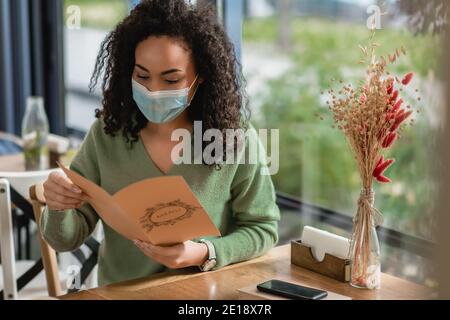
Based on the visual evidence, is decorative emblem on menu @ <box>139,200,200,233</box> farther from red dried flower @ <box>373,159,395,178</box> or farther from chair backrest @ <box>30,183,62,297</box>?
chair backrest @ <box>30,183,62,297</box>

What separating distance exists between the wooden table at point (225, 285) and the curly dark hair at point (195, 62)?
33cm

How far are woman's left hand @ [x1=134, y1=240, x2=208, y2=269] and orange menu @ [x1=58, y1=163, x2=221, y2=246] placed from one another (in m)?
0.01

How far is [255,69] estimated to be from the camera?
284cm

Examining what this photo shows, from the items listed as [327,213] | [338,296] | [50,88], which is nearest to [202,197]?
[338,296]

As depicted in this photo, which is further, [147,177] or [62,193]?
[147,177]

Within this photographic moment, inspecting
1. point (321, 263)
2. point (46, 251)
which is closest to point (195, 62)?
point (321, 263)

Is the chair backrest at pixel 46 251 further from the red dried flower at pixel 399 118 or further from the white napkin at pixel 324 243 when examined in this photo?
the red dried flower at pixel 399 118

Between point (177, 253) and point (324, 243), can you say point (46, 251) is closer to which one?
point (177, 253)

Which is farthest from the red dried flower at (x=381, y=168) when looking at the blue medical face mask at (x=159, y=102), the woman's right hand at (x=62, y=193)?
the woman's right hand at (x=62, y=193)

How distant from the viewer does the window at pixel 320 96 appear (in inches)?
87.7

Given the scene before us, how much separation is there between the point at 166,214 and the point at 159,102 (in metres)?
0.30

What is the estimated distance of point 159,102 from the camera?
61.2 inches

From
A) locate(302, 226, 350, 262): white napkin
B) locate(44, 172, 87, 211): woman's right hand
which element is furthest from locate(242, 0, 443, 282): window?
locate(44, 172, 87, 211): woman's right hand

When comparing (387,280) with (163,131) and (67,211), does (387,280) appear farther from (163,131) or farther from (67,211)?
(67,211)
